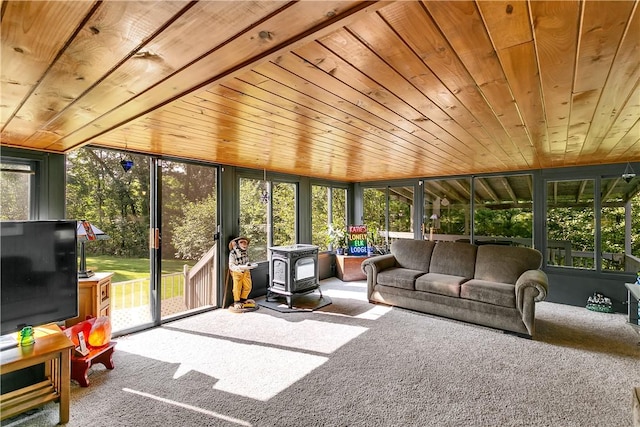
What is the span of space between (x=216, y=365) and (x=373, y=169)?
3.71 meters

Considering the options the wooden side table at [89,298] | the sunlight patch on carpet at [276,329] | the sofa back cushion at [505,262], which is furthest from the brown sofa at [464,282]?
the wooden side table at [89,298]

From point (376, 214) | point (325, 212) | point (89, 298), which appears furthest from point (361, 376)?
point (376, 214)

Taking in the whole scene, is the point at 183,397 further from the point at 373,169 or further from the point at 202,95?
the point at 373,169

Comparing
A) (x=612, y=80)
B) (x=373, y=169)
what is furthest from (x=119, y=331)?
(x=612, y=80)

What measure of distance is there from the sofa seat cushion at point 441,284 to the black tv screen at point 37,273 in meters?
3.85

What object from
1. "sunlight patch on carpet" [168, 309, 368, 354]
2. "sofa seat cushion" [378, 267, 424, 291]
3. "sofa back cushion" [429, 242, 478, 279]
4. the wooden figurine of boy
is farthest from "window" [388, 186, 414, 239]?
the wooden figurine of boy

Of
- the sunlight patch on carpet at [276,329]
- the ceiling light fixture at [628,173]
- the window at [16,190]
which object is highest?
the ceiling light fixture at [628,173]

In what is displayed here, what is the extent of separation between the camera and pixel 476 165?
181 inches

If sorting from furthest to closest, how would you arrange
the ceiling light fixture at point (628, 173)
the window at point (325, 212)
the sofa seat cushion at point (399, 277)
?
the window at point (325, 212)
the sofa seat cushion at point (399, 277)
the ceiling light fixture at point (628, 173)

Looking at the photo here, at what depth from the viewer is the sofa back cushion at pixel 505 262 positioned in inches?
155

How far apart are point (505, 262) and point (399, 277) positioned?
1421 mm

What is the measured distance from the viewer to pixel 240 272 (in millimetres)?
4344

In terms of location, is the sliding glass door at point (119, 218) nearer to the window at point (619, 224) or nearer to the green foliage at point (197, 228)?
the green foliage at point (197, 228)

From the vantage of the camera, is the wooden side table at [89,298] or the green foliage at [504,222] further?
the green foliage at [504,222]
